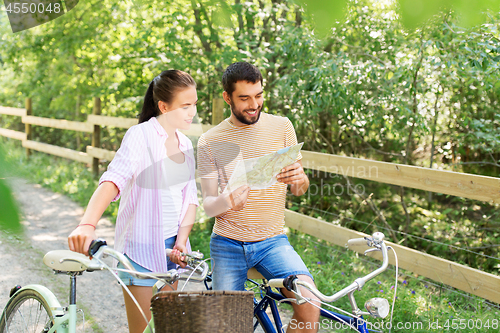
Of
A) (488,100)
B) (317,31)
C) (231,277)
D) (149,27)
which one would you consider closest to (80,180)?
(149,27)

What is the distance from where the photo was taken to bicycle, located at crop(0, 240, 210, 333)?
1.30 meters

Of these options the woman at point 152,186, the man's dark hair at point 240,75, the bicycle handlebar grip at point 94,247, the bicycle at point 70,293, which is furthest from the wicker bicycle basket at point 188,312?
the man's dark hair at point 240,75

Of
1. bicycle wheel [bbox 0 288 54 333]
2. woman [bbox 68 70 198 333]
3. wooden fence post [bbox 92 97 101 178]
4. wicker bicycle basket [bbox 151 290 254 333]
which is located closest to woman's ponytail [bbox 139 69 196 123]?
woman [bbox 68 70 198 333]

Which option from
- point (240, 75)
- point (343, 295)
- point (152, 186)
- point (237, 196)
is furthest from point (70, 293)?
point (240, 75)

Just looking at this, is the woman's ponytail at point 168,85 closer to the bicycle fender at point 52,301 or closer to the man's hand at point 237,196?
the man's hand at point 237,196

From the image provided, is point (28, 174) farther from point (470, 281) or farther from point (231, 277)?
point (470, 281)

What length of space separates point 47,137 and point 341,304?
8987 mm

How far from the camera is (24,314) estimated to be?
6.28 ft

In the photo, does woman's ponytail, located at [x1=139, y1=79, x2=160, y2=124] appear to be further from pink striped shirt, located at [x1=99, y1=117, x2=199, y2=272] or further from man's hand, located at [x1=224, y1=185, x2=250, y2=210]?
man's hand, located at [x1=224, y1=185, x2=250, y2=210]

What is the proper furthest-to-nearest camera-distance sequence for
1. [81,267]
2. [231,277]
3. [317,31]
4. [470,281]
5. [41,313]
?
[470,281], [231,277], [41,313], [81,267], [317,31]

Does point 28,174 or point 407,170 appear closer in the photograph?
point 28,174

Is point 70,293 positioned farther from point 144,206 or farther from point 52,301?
point 144,206

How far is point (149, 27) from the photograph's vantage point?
5562 millimetres

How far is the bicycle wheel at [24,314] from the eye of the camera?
1.79 m
